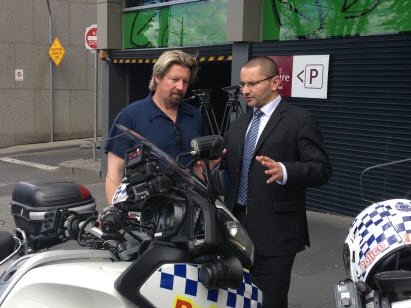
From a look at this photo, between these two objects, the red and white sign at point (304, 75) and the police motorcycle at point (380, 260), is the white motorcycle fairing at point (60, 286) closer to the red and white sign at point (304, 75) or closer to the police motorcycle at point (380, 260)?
the police motorcycle at point (380, 260)

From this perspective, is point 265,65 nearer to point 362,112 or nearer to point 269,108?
point 269,108

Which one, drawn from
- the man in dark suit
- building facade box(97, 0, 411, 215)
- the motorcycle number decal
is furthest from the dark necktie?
building facade box(97, 0, 411, 215)

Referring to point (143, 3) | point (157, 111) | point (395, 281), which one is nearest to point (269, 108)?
point (157, 111)

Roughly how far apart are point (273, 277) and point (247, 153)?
74cm

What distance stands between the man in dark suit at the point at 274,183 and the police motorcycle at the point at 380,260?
1.63 feet

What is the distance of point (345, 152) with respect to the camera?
7.44m

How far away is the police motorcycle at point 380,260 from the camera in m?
2.36

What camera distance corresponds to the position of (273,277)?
3.24 meters

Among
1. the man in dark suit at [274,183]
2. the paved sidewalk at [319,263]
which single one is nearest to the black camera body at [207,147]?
the man in dark suit at [274,183]

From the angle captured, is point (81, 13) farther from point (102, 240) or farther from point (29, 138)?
point (102, 240)

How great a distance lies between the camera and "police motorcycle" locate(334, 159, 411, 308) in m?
2.36

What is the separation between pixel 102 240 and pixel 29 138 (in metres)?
14.7

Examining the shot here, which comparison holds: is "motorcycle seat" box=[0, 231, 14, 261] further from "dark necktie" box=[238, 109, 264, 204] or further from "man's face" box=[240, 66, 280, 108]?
"man's face" box=[240, 66, 280, 108]

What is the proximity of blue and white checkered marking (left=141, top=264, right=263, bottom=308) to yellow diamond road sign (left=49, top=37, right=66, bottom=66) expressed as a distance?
14.2 meters
